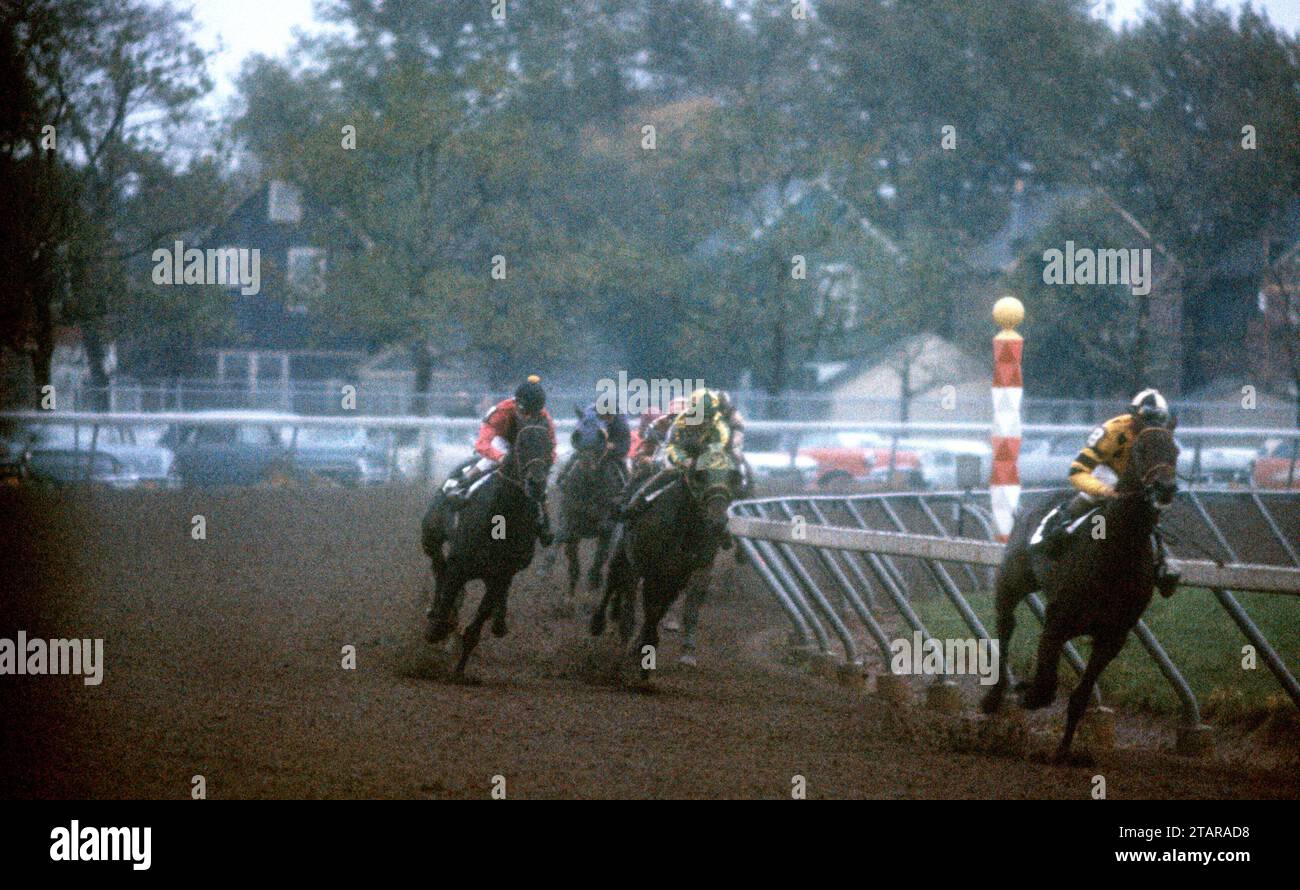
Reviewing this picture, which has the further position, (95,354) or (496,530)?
(95,354)

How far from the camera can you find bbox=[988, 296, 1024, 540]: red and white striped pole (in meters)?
8.34

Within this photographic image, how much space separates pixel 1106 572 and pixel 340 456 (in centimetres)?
1697

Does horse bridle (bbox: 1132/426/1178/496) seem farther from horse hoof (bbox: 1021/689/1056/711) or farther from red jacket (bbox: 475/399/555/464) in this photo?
red jacket (bbox: 475/399/555/464)

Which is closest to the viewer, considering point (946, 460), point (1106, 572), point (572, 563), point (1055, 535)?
point (1106, 572)

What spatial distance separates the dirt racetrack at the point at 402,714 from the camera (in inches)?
252

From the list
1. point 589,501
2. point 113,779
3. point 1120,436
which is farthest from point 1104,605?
point 589,501

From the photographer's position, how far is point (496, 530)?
9250 millimetres

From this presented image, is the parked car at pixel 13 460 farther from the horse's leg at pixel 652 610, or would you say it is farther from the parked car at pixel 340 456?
the horse's leg at pixel 652 610

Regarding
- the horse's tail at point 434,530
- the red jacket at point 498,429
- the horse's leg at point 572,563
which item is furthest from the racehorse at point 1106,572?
the horse's leg at point 572,563

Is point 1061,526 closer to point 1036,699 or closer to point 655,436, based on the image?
point 1036,699

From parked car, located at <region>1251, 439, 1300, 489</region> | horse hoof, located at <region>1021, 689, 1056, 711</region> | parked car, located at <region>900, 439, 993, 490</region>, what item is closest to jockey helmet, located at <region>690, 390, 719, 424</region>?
horse hoof, located at <region>1021, 689, 1056, 711</region>

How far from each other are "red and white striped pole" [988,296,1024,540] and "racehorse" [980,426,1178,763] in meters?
1.13

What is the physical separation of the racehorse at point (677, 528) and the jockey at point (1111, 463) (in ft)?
7.60

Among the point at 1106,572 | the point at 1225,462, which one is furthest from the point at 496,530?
the point at 1225,462
